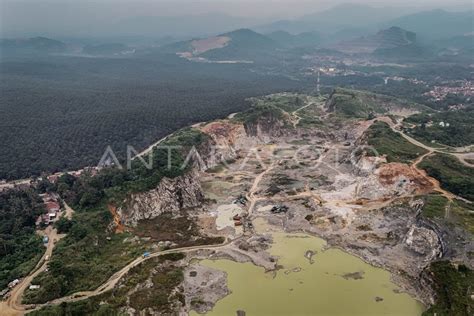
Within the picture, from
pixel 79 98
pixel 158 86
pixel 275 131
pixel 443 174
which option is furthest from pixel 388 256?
pixel 158 86

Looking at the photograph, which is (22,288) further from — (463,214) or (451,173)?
(451,173)

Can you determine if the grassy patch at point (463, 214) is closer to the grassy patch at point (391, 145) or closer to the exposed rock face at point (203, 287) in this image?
the grassy patch at point (391, 145)

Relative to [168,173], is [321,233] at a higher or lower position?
lower

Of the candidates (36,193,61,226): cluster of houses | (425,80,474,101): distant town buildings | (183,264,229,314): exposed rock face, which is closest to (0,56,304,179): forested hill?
(36,193,61,226): cluster of houses

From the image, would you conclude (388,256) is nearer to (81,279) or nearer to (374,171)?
(374,171)

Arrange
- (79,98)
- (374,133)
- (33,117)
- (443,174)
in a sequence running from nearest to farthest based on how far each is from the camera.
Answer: (443,174) → (374,133) → (33,117) → (79,98)

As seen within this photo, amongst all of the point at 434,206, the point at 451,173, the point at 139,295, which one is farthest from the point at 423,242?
the point at 139,295

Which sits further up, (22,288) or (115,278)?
(22,288)
